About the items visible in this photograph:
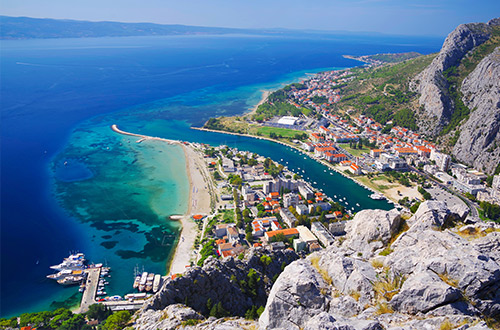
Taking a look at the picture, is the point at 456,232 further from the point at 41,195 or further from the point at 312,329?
the point at 41,195

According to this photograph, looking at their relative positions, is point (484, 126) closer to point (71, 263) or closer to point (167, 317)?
point (167, 317)

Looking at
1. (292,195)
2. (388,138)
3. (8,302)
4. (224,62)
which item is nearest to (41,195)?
(8,302)

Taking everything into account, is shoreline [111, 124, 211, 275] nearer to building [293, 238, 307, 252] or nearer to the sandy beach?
the sandy beach

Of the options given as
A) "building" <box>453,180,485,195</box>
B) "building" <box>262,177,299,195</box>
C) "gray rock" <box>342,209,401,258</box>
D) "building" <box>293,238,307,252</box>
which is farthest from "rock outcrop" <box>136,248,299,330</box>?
"building" <box>453,180,485,195</box>

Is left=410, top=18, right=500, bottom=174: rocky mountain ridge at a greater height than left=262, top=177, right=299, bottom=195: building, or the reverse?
left=410, top=18, right=500, bottom=174: rocky mountain ridge

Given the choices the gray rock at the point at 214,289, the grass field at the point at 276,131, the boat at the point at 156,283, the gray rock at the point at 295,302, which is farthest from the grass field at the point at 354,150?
the gray rock at the point at 295,302
